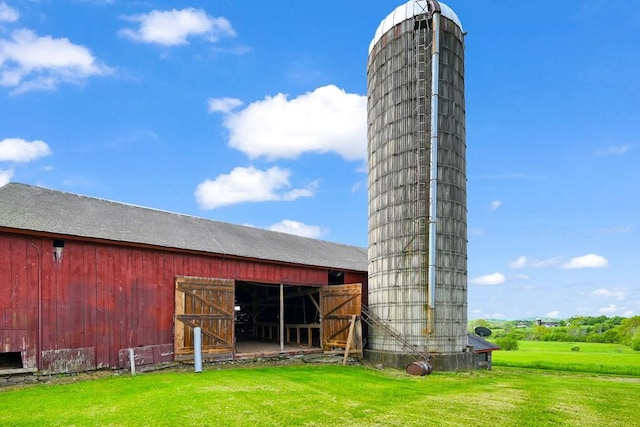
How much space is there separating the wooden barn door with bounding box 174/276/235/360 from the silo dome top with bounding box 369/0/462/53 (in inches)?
456

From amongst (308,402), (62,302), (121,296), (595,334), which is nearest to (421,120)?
(308,402)

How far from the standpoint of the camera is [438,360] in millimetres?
16547

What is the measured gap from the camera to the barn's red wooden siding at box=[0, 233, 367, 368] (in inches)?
494

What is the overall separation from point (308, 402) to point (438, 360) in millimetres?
7736

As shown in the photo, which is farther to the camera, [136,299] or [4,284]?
[136,299]

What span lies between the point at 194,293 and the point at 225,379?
12.1 ft

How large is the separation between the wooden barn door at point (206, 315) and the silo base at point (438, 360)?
18.0 feet

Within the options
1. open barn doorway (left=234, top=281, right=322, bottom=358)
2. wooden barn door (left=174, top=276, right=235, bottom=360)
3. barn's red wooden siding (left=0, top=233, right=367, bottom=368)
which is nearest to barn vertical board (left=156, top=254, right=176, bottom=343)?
barn's red wooden siding (left=0, top=233, right=367, bottom=368)

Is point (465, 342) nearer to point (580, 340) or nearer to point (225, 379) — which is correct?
point (225, 379)

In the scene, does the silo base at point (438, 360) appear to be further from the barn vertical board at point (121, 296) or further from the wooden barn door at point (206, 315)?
the barn vertical board at point (121, 296)

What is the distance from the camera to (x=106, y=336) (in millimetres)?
13945

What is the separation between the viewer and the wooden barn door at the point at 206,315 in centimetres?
1549

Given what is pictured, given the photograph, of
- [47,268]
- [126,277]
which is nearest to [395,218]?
[126,277]

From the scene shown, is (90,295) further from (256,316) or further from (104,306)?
(256,316)
